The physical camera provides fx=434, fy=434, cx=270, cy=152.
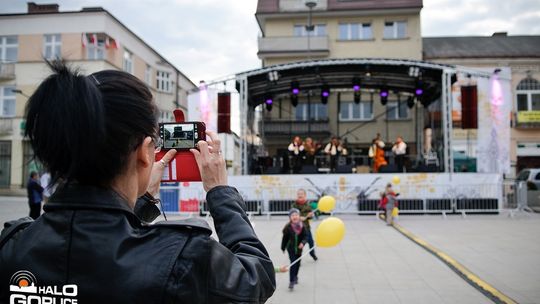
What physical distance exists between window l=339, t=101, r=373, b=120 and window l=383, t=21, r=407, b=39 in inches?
199

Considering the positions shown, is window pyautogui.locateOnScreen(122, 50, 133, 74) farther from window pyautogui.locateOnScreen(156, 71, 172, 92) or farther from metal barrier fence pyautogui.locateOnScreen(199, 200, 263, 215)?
metal barrier fence pyautogui.locateOnScreen(199, 200, 263, 215)

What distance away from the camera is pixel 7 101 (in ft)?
95.6

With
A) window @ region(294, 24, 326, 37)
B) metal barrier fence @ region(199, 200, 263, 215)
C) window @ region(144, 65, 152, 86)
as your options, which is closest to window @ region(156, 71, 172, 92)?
window @ region(144, 65, 152, 86)

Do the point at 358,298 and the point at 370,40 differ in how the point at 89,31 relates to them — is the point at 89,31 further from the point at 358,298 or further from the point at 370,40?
the point at 358,298

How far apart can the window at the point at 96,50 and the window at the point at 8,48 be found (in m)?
5.19

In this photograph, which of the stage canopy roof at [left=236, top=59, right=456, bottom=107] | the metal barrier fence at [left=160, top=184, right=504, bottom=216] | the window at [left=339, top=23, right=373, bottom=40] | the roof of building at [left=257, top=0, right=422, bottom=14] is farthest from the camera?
the window at [left=339, top=23, right=373, bottom=40]

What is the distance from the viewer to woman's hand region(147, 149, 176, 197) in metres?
1.57

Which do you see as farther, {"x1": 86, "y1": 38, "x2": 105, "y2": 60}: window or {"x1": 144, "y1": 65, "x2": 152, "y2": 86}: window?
{"x1": 144, "y1": 65, "x2": 152, "y2": 86}: window

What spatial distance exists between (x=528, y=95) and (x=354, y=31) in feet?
45.0

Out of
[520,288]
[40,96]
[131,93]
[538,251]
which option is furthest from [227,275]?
[538,251]

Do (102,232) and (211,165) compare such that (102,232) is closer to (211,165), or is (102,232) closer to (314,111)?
(211,165)

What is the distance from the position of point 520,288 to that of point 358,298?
2.39 metres

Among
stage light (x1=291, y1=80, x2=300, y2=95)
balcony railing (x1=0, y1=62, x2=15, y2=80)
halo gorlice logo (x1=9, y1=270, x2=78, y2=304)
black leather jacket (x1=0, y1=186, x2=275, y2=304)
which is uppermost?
balcony railing (x1=0, y1=62, x2=15, y2=80)

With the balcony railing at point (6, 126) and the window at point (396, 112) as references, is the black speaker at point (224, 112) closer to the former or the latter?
the window at point (396, 112)
